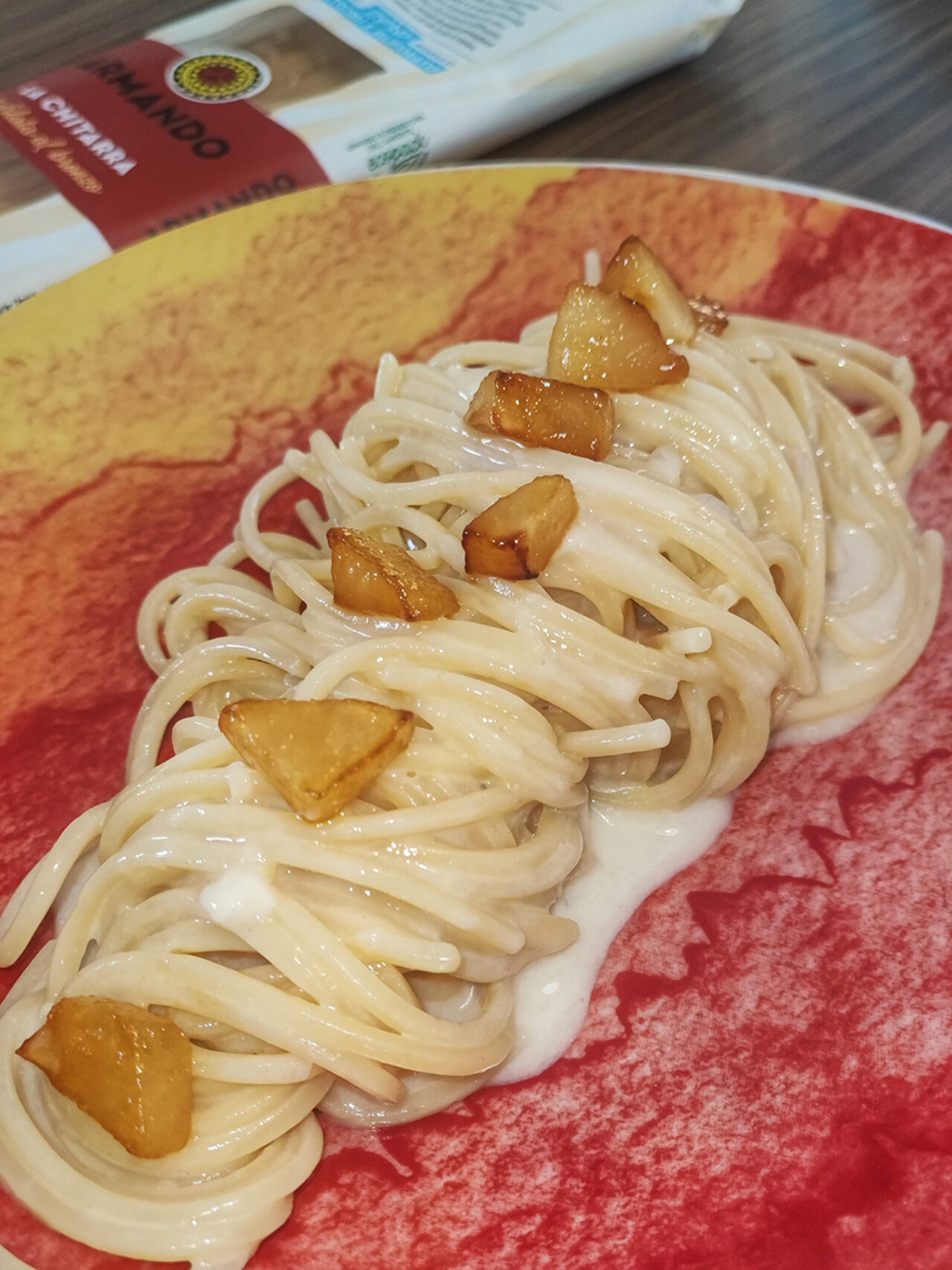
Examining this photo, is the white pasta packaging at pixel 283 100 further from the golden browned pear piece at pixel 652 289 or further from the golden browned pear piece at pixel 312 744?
the golden browned pear piece at pixel 312 744

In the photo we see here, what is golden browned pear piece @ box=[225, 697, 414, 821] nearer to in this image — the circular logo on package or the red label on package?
the red label on package

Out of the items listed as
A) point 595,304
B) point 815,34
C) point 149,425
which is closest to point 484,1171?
point 595,304

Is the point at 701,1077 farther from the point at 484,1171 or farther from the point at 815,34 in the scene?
the point at 815,34

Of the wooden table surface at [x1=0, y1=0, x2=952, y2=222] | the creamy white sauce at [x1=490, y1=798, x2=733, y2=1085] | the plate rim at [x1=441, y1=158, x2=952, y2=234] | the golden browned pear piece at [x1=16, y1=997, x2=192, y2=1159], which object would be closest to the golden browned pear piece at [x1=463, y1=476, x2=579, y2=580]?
the creamy white sauce at [x1=490, y1=798, x2=733, y2=1085]

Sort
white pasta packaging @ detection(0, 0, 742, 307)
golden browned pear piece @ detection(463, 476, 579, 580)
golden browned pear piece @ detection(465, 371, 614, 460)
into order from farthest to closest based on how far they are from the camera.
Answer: white pasta packaging @ detection(0, 0, 742, 307) → golden browned pear piece @ detection(465, 371, 614, 460) → golden browned pear piece @ detection(463, 476, 579, 580)

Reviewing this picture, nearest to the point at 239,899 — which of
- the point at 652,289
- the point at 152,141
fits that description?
the point at 652,289

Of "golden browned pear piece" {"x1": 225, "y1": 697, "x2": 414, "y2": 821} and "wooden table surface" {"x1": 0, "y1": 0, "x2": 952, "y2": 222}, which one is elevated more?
"wooden table surface" {"x1": 0, "y1": 0, "x2": 952, "y2": 222}

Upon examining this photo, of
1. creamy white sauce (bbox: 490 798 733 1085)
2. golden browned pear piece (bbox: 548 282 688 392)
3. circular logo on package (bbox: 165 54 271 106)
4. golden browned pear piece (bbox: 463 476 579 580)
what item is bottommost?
creamy white sauce (bbox: 490 798 733 1085)
